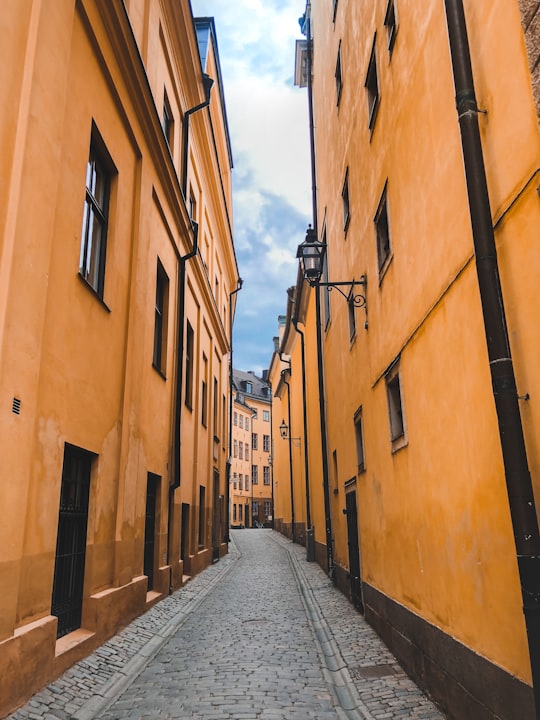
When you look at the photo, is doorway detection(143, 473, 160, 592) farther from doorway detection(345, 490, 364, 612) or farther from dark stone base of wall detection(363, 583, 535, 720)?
dark stone base of wall detection(363, 583, 535, 720)

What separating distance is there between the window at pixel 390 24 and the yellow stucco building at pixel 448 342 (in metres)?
0.05

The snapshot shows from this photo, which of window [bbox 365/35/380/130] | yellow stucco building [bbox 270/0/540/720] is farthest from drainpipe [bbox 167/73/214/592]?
window [bbox 365/35/380/130]

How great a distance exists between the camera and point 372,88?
9.02 m

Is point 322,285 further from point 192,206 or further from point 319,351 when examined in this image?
point 192,206

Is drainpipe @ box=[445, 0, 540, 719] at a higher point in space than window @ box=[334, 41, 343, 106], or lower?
lower

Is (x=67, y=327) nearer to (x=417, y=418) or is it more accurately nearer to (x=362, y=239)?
(x=417, y=418)

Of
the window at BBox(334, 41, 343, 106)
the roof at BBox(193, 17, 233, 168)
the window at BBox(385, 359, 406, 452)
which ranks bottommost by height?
Result: the window at BBox(385, 359, 406, 452)

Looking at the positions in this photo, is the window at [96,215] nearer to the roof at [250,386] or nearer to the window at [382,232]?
the window at [382,232]

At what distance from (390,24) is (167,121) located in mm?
6900

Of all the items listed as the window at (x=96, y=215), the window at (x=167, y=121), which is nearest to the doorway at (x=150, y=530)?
the window at (x=96, y=215)

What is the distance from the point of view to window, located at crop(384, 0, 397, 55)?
7.08 meters

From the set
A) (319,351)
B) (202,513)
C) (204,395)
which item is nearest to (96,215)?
(319,351)

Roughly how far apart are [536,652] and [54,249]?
17.7 feet

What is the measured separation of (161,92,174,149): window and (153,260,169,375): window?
9.36 feet
